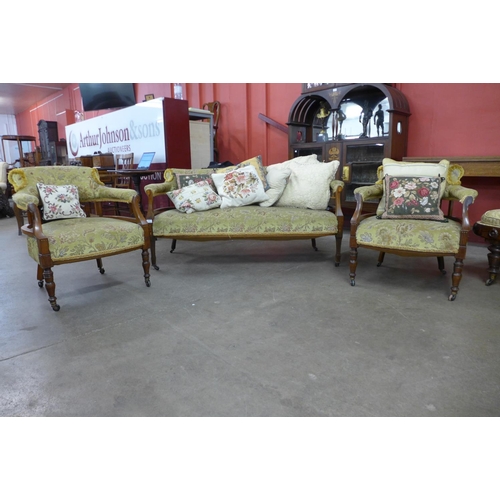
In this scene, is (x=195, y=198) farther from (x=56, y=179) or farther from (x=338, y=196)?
(x=338, y=196)

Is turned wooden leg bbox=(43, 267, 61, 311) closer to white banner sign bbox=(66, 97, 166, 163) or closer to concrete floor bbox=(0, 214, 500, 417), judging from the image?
concrete floor bbox=(0, 214, 500, 417)

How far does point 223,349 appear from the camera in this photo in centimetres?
200

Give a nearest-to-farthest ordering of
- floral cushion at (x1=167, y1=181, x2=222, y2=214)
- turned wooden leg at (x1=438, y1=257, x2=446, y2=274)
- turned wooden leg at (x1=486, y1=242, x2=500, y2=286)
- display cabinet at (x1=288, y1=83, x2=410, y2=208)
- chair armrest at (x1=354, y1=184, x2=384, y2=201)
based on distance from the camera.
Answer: turned wooden leg at (x1=486, y1=242, x2=500, y2=286), chair armrest at (x1=354, y1=184, x2=384, y2=201), turned wooden leg at (x1=438, y1=257, x2=446, y2=274), floral cushion at (x1=167, y1=181, x2=222, y2=214), display cabinet at (x1=288, y1=83, x2=410, y2=208)

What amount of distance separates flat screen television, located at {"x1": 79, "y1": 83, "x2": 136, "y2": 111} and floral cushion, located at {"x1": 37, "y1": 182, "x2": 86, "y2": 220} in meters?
6.59

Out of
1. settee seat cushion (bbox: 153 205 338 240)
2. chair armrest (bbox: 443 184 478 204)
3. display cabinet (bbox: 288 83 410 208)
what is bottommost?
settee seat cushion (bbox: 153 205 338 240)

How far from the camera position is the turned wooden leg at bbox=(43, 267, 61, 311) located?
2.46m

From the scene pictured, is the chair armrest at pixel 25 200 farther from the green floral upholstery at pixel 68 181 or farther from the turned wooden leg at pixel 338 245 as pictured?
the turned wooden leg at pixel 338 245

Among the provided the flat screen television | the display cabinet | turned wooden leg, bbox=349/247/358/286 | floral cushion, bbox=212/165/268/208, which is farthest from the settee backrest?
the flat screen television

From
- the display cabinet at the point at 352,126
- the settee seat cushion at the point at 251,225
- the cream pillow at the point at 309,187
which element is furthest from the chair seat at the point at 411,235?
the display cabinet at the point at 352,126

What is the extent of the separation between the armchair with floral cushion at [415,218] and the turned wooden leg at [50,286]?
207cm

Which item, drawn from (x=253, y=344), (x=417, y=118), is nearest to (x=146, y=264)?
(x=253, y=344)

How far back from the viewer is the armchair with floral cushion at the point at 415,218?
2.59m

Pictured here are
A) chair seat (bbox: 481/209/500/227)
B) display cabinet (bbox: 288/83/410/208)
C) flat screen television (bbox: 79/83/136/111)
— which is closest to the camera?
chair seat (bbox: 481/209/500/227)

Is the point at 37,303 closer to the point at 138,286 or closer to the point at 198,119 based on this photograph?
the point at 138,286
